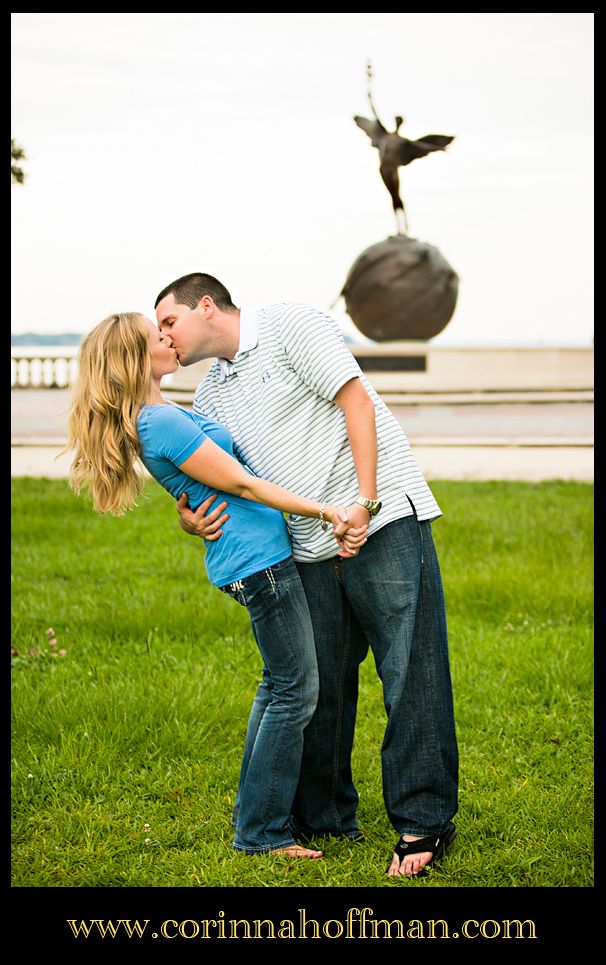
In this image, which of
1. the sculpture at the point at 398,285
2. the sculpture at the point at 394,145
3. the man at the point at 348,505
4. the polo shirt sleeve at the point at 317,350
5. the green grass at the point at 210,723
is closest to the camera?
the polo shirt sleeve at the point at 317,350

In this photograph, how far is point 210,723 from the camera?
4.57m

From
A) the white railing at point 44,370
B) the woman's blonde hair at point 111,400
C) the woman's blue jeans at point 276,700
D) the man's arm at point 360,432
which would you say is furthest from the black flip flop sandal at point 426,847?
the white railing at point 44,370

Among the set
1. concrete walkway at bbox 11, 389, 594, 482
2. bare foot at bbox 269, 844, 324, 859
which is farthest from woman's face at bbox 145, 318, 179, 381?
concrete walkway at bbox 11, 389, 594, 482

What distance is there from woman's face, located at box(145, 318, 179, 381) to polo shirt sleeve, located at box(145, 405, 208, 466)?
123 millimetres

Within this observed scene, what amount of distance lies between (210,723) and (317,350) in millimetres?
2029

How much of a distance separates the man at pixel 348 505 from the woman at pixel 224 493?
8 cm

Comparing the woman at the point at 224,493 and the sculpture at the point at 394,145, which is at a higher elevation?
the sculpture at the point at 394,145

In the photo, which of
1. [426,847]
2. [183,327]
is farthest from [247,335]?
[426,847]

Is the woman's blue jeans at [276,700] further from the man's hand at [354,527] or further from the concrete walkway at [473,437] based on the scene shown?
the concrete walkway at [473,437]

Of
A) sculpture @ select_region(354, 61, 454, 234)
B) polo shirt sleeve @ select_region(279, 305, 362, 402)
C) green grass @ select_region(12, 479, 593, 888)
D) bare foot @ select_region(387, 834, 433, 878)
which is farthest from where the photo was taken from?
sculpture @ select_region(354, 61, 454, 234)

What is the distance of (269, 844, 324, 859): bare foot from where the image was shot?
343 centimetres

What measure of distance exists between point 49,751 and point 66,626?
5.94 ft

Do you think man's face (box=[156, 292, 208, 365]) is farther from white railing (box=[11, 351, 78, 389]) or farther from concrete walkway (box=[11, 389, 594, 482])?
white railing (box=[11, 351, 78, 389])

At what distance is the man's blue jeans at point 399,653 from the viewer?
3229 millimetres
